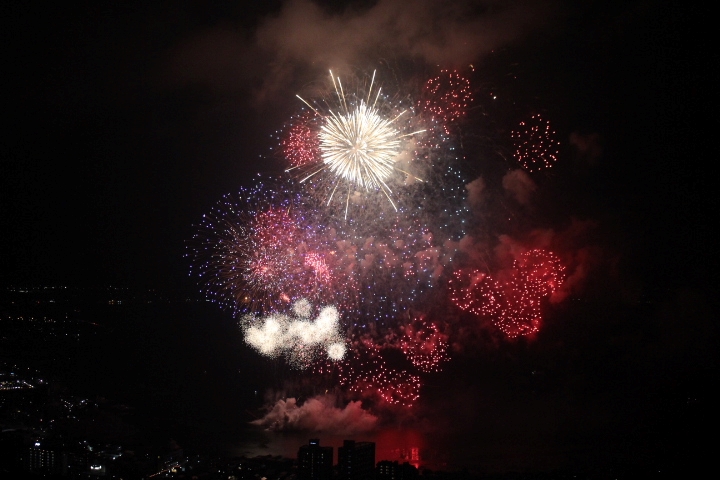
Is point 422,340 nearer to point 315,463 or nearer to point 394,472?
point 315,463

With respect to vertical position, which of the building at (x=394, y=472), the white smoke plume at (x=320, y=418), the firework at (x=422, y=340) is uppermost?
the firework at (x=422, y=340)

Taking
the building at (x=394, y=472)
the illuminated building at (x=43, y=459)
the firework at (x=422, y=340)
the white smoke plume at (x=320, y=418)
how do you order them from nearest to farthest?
the illuminated building at (x=43, y=459)
the building at (x=394, y=472)
the white smoke plume at (x=320, y=418)
the firework at (x=422, y=340)

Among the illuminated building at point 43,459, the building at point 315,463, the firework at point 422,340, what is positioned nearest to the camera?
the illuminated building at point 43,459

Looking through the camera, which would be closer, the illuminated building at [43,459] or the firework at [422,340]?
the illuminated building at [43,459]

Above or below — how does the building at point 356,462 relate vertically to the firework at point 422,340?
below

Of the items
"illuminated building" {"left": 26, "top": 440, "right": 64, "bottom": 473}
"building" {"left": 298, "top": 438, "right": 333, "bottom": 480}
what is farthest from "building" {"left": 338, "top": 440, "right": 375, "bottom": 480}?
"illuminated building" {"left": 26, "top": 440, "right": 64, "bottom": 473}

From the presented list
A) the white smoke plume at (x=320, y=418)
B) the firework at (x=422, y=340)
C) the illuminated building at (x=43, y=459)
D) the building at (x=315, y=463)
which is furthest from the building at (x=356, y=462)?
the firework at (x=422, y=340)

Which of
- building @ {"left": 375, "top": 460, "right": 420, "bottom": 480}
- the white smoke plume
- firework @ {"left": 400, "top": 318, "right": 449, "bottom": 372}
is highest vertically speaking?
firework @ {"left": 400, "top": 318, "right": 449, "bottom": 372}

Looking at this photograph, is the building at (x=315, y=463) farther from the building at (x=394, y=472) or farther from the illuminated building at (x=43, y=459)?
the illuminated building at (x=43, y=459)

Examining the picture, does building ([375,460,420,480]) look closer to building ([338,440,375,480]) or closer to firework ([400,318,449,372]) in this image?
building ([338,440,375,480])
